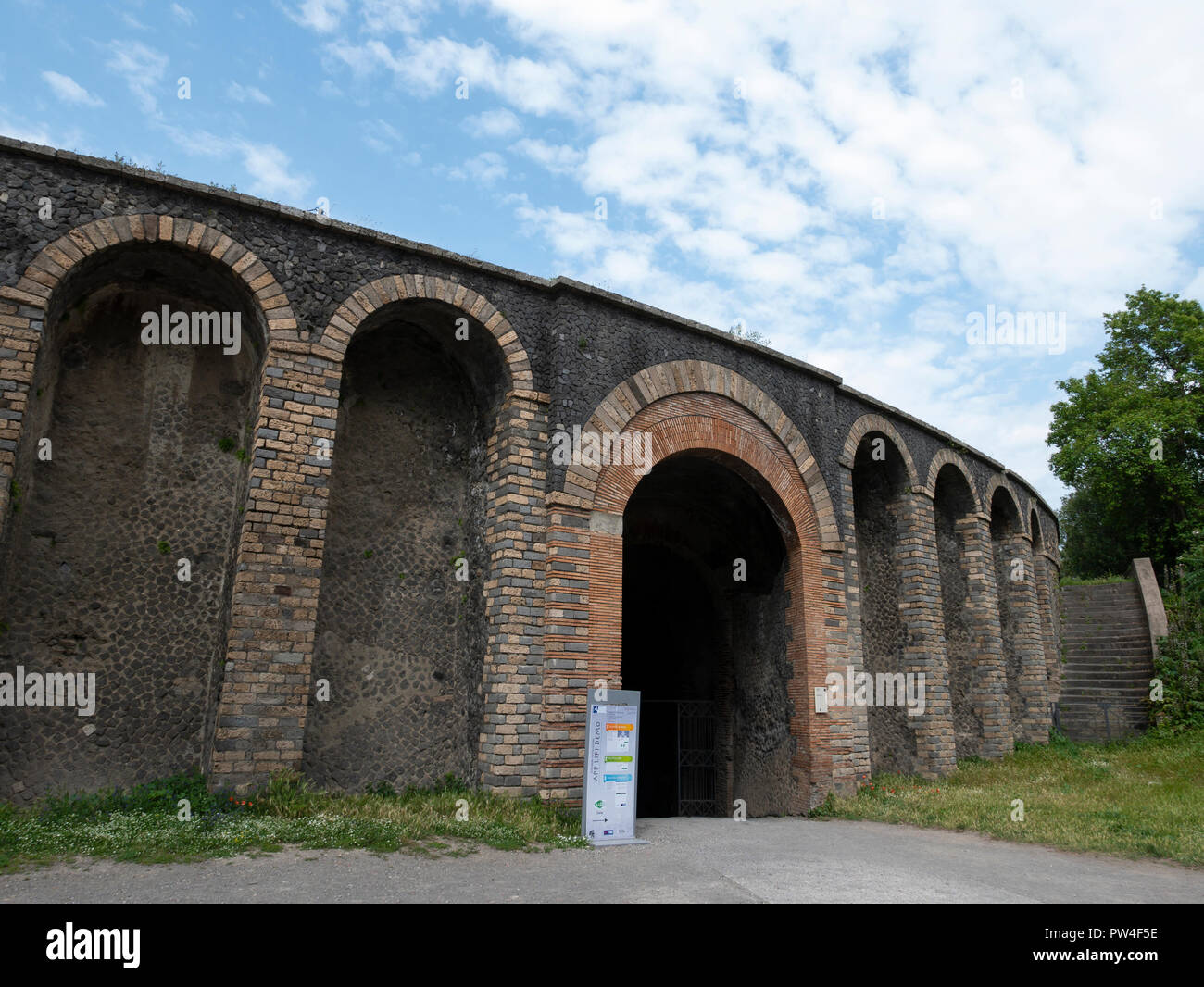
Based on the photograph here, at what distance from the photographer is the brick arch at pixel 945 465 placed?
13923 millimetres

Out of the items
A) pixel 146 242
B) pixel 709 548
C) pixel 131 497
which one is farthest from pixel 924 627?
pixel 146 242

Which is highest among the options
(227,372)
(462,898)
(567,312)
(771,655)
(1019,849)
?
(567,312)

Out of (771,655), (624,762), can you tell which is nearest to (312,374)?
(624,762)

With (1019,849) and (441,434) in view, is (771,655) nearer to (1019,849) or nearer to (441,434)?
(1019,849)

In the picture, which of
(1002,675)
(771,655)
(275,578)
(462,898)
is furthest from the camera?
(1002,675)

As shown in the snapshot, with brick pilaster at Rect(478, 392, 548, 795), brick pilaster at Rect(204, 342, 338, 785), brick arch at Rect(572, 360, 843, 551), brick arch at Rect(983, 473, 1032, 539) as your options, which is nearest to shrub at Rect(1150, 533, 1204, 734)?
brick arch at Rect(983, 473, 1032, 539)

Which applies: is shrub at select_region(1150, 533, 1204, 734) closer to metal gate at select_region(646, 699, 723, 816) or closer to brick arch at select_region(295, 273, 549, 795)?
metal gate at select_region(646, 699, 723, 816)

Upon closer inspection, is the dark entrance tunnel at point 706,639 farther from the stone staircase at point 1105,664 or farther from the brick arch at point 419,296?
the stone staircase at point 1105,664

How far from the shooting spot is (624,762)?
24.2 ft

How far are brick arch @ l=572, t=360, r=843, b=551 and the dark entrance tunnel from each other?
0.75 meters

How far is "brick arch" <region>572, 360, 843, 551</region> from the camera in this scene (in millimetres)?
9266

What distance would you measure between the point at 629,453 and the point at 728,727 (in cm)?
562

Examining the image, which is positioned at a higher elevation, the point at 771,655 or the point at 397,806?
the point at 771,655

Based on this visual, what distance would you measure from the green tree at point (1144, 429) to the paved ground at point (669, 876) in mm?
17286
